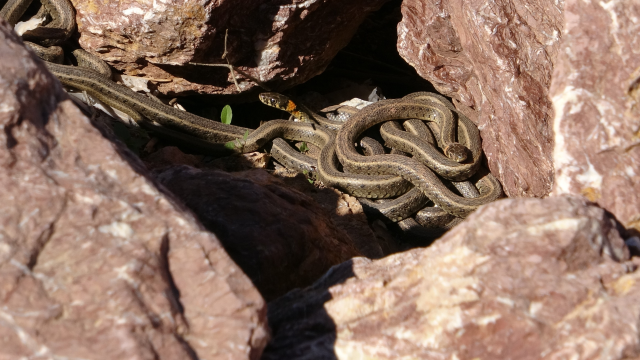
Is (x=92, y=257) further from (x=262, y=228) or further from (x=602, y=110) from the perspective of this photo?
(x=602, y=110)

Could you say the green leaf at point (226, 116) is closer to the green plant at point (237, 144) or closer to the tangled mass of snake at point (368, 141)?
the tangled mass of snake at point (368, 141)

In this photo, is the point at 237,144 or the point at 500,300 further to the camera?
the point at 237,144

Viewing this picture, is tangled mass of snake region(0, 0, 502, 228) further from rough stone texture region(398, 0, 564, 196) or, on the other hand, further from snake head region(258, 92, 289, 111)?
rough stone texture region(398, 0, 564, 196)

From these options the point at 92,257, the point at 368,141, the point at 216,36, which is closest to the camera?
the point at 92,257

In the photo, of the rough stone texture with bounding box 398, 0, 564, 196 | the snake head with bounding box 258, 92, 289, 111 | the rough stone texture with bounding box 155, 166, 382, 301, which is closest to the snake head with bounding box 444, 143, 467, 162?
the rough stone texture with bounding box 398, 0, 564, 196

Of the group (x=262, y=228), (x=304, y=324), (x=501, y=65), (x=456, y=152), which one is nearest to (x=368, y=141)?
(x=456, y=152)

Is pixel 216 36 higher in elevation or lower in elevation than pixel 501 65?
higher
